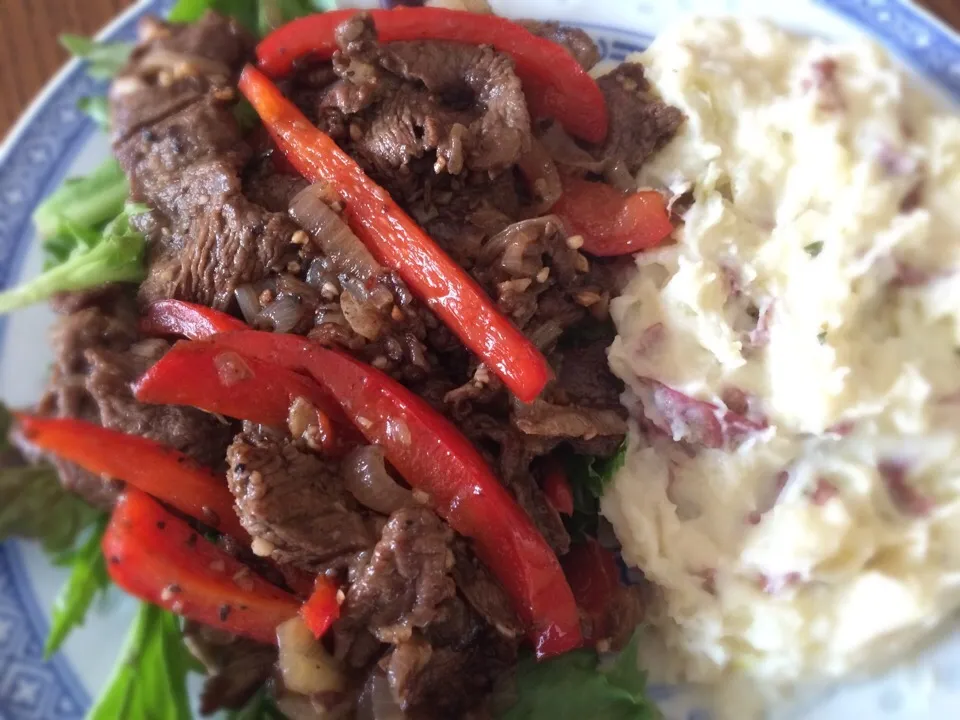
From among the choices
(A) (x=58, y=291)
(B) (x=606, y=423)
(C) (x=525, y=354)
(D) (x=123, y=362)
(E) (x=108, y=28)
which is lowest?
(B) (x=606, y=423)

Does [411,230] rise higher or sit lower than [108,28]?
lower

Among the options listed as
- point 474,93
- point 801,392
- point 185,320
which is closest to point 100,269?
point 185,320

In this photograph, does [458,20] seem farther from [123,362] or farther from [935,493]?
[935,493]

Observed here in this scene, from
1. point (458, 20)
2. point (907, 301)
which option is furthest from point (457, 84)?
point (907, 301)

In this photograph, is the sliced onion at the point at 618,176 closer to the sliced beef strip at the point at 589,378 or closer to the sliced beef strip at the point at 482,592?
the sliced beef strip at the point at 589,378

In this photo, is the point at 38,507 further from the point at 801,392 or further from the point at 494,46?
the point at 801,392

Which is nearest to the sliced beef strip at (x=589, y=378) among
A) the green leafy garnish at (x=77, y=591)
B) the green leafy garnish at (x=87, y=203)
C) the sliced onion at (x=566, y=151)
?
the sliced onion at (x=566, y=151)

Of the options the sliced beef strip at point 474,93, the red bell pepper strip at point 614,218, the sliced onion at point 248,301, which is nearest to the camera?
the sliced onion at point 248,301
